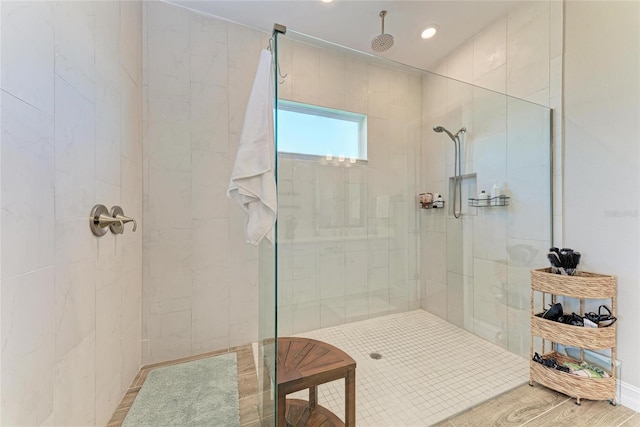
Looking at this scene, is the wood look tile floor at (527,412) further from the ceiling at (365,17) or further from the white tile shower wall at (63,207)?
the ceiling at (365,17)

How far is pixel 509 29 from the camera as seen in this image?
1.94m

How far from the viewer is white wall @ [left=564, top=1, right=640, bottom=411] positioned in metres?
1.36

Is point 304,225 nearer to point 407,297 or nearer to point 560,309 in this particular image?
point 407,297

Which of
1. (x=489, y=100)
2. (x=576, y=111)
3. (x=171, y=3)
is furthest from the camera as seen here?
(x=489, y=100)

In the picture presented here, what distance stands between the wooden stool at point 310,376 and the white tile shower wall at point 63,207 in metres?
0.84

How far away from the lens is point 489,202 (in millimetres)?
2057

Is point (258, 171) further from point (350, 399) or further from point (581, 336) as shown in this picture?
point (581, 336)

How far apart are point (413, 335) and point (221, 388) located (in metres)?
1.51

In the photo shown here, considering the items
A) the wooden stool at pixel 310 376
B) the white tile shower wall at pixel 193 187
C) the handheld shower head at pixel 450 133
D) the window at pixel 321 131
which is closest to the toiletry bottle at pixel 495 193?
the handheld shower head at pixel 450 133

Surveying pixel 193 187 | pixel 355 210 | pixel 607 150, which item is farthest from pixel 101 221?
pixel 607 150

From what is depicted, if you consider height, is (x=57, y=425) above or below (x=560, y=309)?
below

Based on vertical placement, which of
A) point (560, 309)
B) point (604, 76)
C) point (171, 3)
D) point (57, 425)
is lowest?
point (57, 425)

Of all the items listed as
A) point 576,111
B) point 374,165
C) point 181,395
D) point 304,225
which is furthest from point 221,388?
point 576,111

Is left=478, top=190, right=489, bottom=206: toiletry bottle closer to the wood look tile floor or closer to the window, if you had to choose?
the window
